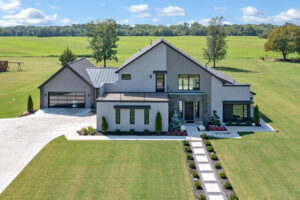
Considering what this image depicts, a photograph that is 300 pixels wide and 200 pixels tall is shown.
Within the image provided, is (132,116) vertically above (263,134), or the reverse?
(132,116)

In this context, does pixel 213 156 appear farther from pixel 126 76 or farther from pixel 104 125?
pixel 126 76

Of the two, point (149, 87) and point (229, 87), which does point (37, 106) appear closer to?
point (149, 87)

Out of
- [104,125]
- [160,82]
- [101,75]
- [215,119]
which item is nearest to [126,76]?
[160,82]

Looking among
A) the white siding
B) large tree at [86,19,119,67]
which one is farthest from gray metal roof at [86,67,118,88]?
large tree at [86,19,119,67]

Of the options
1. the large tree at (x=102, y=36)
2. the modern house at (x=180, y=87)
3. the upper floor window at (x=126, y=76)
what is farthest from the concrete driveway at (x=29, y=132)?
the large tree at (x=102, y=36)

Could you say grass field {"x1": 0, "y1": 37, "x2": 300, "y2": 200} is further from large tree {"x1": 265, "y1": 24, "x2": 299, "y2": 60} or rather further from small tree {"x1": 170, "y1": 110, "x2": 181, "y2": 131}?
large tree {"x1": 265, "y1": 24, "x2": 299, "y2": 60}

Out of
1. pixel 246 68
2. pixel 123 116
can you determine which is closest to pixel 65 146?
pixel 123 116
